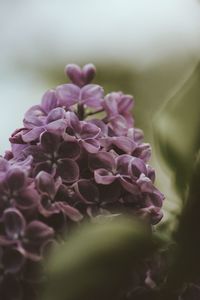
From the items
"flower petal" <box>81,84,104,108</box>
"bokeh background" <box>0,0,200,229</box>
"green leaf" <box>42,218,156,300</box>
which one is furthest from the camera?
"bokeh background" <box>0,0,200,229</box>

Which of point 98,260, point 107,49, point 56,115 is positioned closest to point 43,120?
point 56,115

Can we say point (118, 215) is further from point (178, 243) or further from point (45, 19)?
point (45, 19)

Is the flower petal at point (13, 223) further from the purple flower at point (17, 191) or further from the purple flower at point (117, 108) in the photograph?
the purple flower at point (117, 108)

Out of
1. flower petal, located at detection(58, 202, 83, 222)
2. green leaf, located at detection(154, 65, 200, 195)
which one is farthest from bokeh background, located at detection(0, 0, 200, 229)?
flower petal, located at detection(58, 202, 83, 222)

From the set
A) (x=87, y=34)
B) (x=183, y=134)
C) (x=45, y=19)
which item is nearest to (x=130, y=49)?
(x=87, y=34)

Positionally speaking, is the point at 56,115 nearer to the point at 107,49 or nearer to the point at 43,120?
the point at 43,120

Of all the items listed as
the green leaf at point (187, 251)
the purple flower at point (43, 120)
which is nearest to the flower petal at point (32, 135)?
the purple flower at point (43, 120)

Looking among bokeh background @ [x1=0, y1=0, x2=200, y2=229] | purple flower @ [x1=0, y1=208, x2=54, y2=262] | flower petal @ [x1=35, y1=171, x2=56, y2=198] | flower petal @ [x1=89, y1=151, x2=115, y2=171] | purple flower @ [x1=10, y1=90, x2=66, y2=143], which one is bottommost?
Result: bokeh background @ [x1=0, y1=0, x2=200, y2=229]

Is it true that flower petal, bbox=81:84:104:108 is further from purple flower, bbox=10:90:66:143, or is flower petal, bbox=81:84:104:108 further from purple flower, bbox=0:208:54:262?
purple flower, bbox=0:208:54:262
